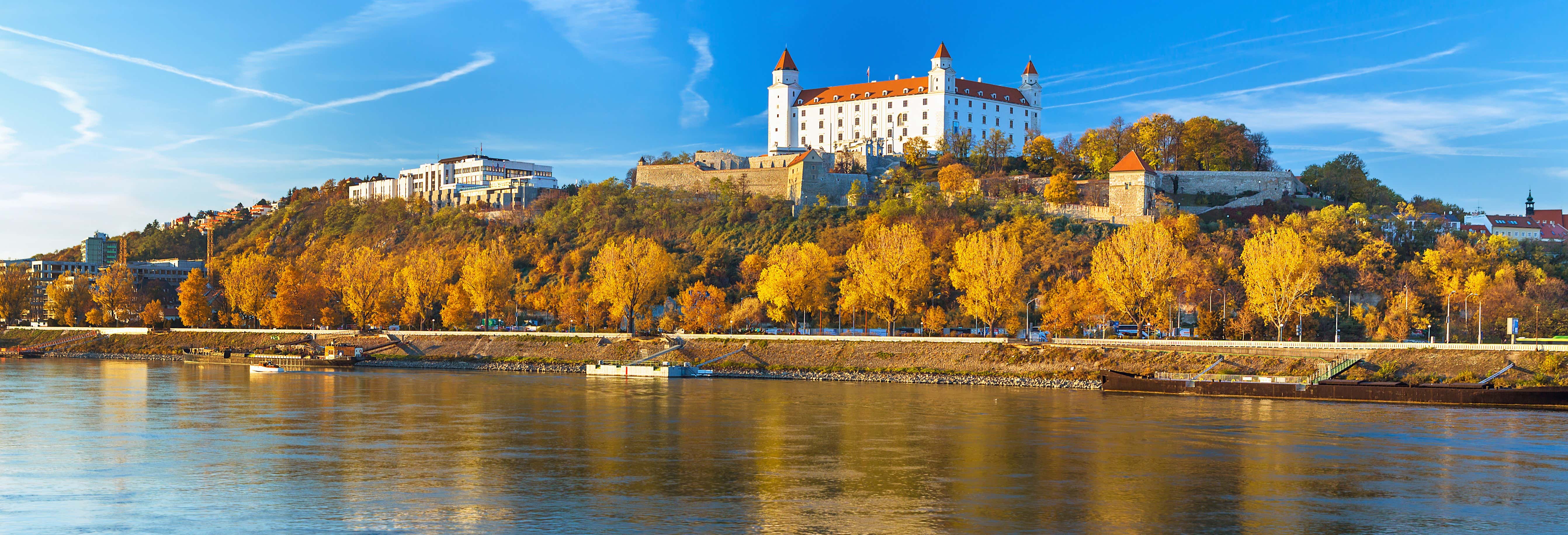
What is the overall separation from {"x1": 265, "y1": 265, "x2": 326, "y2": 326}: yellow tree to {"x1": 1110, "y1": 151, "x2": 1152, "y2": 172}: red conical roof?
71.1 m

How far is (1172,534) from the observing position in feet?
75.7

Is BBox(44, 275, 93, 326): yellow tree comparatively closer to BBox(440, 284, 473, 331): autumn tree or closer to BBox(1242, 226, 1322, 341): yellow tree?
BBox(440, 284, 473, 331): autumn tree

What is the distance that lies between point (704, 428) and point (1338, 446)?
20979 millimetres

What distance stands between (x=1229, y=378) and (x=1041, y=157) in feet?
210

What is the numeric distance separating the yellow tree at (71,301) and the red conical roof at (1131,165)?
10201cm

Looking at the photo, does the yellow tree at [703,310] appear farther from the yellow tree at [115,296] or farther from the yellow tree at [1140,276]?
the yellow tree at [115,296]

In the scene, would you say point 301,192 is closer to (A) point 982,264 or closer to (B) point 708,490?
(A) point 982,264

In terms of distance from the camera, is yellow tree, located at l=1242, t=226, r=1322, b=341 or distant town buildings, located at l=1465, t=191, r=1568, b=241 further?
distant town buildings, located at l=1465, t=191, r=1568, b=241

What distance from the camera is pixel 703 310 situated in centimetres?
8119

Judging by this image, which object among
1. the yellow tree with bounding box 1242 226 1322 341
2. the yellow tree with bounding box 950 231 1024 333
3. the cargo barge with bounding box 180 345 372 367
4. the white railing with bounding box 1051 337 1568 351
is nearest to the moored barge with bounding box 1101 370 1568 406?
the white railing with bounding box 1051 337 1568 351

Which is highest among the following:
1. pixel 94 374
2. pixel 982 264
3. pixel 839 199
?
pixel 839 199

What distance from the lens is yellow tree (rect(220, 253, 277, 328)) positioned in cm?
10131

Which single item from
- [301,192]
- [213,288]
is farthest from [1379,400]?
[301,192]

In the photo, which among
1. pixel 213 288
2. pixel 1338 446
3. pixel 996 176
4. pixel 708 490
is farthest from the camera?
pixel 213 288
